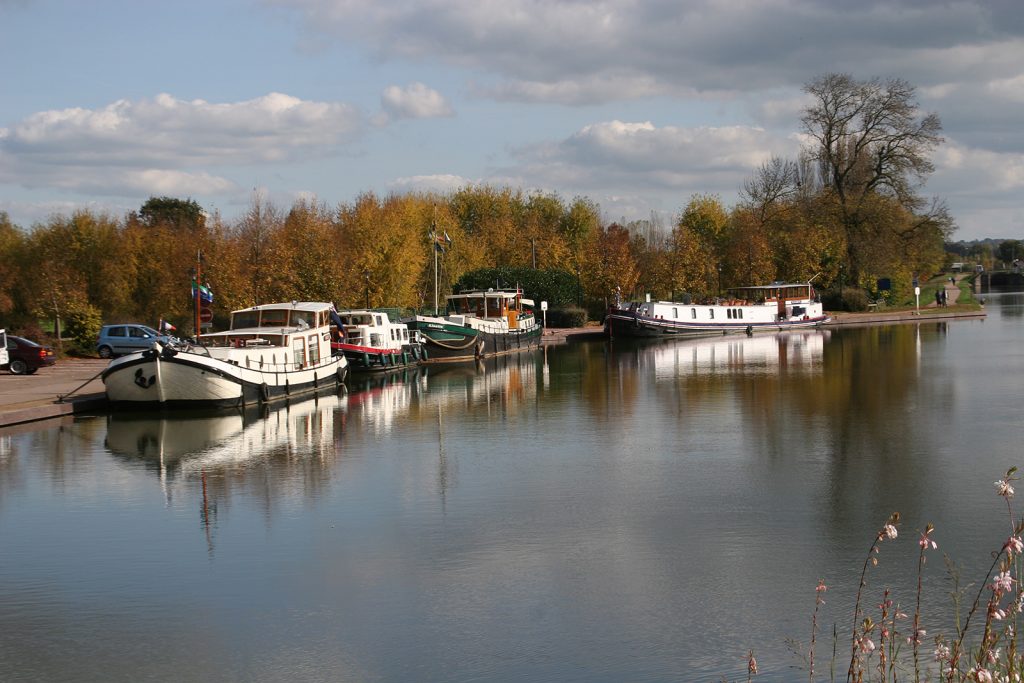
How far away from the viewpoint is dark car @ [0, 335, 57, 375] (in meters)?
43.7

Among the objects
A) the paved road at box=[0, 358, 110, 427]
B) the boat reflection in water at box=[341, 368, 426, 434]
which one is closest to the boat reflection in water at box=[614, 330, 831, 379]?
the boat reflection in water at box=[341, 368, 426, 434]

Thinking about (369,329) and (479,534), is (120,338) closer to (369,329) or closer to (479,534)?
(369,329)

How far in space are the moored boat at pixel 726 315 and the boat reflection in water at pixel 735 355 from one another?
1.98 m

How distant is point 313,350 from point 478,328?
18958 millimetres

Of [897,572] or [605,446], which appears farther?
[605,446]

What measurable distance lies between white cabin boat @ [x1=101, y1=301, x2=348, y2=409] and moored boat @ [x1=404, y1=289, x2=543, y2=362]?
13.6 metres

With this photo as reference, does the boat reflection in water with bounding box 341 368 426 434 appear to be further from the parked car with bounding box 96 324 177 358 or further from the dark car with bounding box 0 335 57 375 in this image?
the dark car with bounding box 0 335 57 375

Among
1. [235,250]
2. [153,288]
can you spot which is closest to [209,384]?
[235,250]

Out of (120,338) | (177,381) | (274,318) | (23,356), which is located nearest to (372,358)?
(274,318)

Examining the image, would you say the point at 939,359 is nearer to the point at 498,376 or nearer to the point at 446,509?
the point at 498,376

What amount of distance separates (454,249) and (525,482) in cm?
6698

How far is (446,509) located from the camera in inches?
736

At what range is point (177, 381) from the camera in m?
32.2

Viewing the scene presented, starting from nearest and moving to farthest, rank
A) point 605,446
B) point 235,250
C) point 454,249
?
point 605,446, point 235,250, point 454,249
